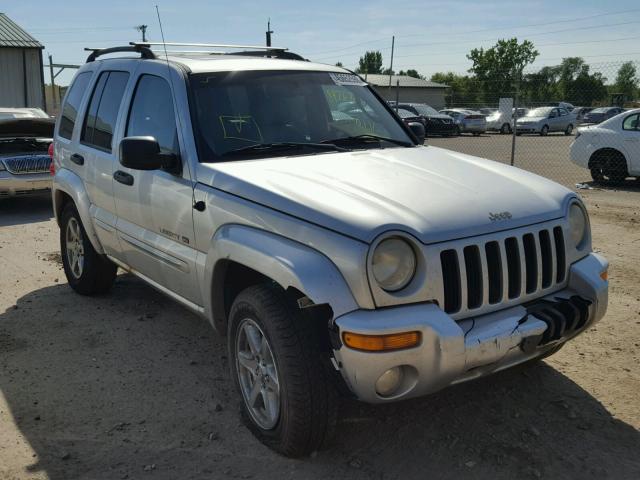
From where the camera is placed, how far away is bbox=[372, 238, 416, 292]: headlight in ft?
9.60

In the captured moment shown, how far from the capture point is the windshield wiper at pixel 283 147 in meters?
3.90

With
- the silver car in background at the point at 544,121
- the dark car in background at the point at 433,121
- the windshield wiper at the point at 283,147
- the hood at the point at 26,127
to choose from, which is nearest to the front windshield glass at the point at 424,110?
the dark car in background at the point at 433,121

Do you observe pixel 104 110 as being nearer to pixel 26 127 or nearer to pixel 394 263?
pixel 394 263

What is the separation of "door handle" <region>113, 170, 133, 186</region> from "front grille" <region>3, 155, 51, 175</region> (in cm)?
619

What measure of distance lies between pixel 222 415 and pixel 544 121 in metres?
32.3

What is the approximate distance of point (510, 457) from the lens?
3.31 metres

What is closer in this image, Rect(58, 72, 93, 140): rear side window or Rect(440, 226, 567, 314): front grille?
Rect(440, 226, 567, 314): front grille

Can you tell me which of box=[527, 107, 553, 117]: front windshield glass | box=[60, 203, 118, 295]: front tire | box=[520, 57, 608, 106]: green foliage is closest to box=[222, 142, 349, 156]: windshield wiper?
box=[60, 203, 118, 295]: front tire

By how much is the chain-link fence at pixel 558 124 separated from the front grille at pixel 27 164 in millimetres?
8042

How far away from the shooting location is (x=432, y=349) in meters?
2.84

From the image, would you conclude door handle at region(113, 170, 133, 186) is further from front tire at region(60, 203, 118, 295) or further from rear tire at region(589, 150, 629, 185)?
rear tire at region(589, 150, 629, 185)

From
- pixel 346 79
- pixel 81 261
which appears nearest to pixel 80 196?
pixel 81 261

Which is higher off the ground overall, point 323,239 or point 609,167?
point 323,239

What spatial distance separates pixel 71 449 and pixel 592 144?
1180 centimetres
